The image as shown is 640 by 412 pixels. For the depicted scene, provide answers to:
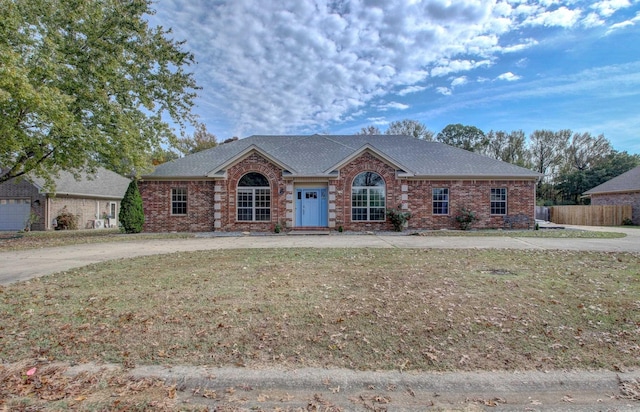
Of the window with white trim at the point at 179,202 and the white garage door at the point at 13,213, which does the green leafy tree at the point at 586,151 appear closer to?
the window with white trim at the point at 179,202

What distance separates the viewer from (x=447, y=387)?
3318 millimetres

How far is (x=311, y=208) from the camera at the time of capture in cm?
1917

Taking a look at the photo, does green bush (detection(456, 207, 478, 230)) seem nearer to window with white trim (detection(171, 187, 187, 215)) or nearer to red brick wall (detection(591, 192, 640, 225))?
window with white trim (detection(171, 187, 187, 215))

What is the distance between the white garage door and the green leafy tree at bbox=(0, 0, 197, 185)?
25.5ft

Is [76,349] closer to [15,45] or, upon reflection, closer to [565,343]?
[565,343]

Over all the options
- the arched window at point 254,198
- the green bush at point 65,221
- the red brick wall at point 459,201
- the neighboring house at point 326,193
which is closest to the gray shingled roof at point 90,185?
the green bush at point 65,221

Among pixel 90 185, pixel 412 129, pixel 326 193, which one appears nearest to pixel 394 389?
pixel 326 193

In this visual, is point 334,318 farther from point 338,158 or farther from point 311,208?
point 338,158

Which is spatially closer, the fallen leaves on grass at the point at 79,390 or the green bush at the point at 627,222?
the fallen leaves on grass at the point at 79,390

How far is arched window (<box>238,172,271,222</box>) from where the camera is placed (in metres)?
18.7

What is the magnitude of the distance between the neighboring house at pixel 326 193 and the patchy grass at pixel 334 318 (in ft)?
35.3

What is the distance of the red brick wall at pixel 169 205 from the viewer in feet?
62.5

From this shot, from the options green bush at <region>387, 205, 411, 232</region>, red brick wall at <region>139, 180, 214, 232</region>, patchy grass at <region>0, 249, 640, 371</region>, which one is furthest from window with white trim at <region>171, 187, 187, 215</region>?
green bush at <region>387, 205, 411, 232</region>

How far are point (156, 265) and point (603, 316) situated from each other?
9445 mm
